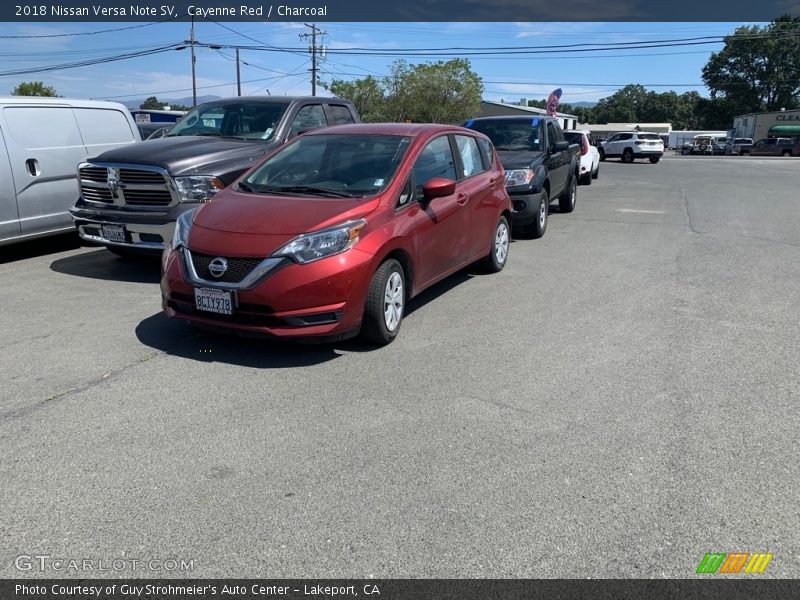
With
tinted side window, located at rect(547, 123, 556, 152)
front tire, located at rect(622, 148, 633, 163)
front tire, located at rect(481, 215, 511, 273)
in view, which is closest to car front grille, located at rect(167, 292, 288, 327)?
front tire, located at rect(481, 215, 511, 273)

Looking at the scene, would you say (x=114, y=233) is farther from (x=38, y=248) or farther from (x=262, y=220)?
(x=262, y=220)

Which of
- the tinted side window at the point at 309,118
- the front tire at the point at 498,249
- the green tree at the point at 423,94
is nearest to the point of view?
the front tire at the point at 498,249

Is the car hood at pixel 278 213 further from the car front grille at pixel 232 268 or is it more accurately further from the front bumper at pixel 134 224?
the front bumper at pixel 134 224

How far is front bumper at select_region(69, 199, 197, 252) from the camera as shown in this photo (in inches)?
283

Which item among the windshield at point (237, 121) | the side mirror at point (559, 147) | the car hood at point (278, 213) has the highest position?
the windshield at point (237, 121)

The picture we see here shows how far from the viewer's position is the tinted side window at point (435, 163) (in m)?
6.02

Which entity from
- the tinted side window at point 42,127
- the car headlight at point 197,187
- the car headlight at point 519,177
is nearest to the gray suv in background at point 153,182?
the car headlight at point 197,187

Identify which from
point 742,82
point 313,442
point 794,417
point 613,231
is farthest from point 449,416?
point 742,82

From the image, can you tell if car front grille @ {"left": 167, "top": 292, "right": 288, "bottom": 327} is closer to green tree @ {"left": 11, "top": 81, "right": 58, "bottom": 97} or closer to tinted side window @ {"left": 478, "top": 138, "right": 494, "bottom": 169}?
tinted side window @ {"left": 478, "top": 138, "right": 494, "bottom": 169}

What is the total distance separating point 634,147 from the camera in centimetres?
3847

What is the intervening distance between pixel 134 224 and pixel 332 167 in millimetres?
2617

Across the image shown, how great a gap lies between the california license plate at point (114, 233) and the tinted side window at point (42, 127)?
188 cm

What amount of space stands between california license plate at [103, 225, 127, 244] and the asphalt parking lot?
0.64 meters

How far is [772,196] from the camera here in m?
17.4
